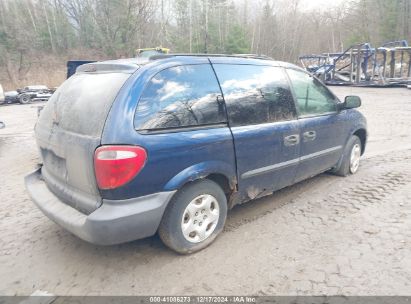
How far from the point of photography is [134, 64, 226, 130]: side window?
2465 mm

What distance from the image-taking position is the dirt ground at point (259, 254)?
2418 mm

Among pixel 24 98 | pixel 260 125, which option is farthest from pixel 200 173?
pixel 24 98

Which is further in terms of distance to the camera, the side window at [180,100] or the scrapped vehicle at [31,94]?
the scrapped vehicle at [31,94]

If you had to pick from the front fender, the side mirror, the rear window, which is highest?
the rear window

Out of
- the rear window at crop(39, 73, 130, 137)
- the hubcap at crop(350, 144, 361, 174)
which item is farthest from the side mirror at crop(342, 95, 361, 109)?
the rear window at crop(39, 73, 130, 137)

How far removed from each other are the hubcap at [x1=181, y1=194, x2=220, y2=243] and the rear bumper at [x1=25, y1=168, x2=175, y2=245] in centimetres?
32

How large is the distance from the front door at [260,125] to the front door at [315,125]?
0.17 m

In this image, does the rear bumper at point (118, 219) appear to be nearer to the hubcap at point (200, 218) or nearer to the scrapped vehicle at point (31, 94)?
the hubcap at point (200, 218)

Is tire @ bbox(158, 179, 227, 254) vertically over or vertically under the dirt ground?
over

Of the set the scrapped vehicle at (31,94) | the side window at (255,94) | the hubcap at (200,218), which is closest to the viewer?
the hubcap at (200,218)

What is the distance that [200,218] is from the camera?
287 cm

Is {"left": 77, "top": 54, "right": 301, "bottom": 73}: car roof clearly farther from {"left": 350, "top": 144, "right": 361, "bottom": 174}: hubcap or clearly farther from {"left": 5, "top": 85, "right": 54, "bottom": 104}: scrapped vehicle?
{"left": 5, "top": 85, "right": 54, "bottom": 104}: scrapped vehicle

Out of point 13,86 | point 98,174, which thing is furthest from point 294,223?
point 13,86

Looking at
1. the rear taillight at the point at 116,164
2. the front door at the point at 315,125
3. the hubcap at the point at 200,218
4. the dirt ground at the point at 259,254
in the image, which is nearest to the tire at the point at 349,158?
the front door at the point at 315,125
